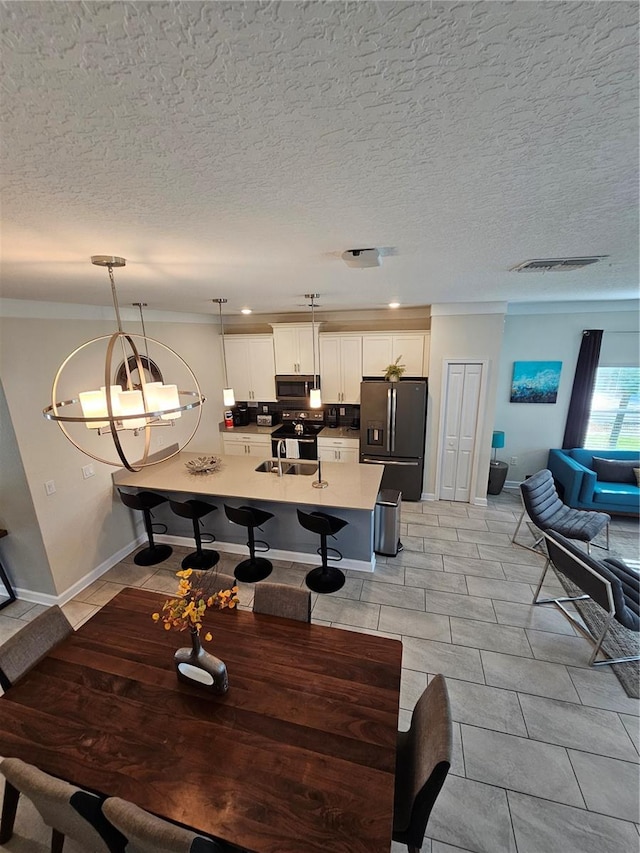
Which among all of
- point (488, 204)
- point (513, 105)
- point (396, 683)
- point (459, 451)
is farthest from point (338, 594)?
point (513, 105)

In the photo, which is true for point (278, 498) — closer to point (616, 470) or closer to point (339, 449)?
point (339, 449)

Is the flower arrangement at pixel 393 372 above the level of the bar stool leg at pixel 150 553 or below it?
above

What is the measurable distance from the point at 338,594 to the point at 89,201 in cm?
332

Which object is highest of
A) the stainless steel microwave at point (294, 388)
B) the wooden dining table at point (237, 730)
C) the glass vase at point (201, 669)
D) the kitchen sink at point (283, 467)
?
the stainless steel microwave at point (294, 388)

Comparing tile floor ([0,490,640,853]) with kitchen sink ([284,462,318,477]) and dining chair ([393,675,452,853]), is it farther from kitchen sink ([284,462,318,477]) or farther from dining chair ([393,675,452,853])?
kitchen sink ([284,462,318,477])

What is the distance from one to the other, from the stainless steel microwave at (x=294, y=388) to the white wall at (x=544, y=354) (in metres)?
2.94

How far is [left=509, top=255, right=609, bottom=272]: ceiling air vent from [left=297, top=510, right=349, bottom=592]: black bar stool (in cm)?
241

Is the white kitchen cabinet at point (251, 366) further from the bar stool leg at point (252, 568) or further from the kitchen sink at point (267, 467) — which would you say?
the bar stool leg at point (252, 568)

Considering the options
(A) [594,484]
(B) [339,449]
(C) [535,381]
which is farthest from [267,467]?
(A) [594,484]

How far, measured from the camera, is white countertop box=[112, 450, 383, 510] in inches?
134

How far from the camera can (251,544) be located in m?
3.74

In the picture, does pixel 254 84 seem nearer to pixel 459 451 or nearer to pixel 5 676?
pixel 5 676

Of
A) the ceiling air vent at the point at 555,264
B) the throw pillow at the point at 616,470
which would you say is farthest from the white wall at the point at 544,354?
the ceiling air vent at the point at 555,264

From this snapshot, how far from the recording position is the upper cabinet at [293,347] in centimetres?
551
